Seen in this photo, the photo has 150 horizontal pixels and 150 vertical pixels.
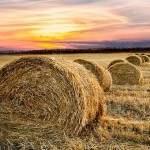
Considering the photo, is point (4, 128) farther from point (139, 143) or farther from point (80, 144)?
point (139, 143)

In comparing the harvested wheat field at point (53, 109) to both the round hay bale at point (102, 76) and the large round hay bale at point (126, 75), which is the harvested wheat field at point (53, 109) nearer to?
the round hay bale at point (102, 76)

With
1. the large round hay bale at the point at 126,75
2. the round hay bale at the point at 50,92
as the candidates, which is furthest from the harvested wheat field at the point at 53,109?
the large round hay bale at the point at 126,75

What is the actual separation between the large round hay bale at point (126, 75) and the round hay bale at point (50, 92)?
8.05 m

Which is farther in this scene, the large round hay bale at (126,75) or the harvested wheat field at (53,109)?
the large round hay bale at (126,75)

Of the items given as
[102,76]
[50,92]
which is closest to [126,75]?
[102,76]

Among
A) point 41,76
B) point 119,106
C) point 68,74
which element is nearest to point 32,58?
point 41,76

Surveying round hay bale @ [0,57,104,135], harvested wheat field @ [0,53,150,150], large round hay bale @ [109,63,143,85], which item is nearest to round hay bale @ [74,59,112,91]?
large round hay bale @ [109,63,143,85]

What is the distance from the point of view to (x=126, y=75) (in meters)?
15.4

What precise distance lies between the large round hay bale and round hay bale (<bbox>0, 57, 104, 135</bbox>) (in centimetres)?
805

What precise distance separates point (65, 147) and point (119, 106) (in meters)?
3.94

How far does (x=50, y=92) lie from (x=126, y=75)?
899cm

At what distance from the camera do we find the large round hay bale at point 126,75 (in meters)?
15.1

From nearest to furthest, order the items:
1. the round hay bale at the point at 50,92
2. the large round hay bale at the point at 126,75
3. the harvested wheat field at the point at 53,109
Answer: the harvested wheat field at the point at 53,109 → the round hay bale at the point at 50,92 → the large round hay bale at the point at 126,75

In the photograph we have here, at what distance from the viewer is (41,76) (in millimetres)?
7012
